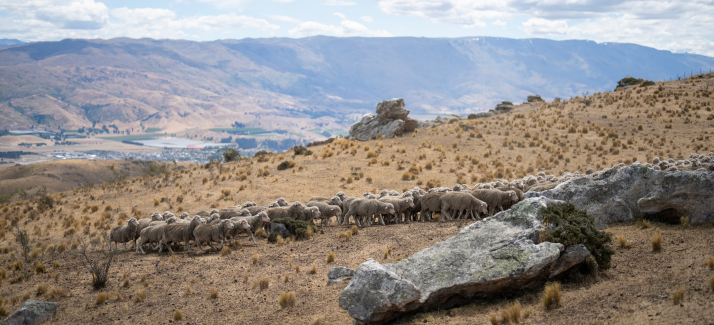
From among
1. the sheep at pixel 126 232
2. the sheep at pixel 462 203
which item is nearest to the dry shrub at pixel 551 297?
the sheep at pixel 462 203

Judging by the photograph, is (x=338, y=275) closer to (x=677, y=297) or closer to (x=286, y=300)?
(x=286, y=300)

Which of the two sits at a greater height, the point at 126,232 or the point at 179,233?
the point at 179,233

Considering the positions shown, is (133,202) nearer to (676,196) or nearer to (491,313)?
(491,313)

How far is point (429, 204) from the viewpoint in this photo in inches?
669

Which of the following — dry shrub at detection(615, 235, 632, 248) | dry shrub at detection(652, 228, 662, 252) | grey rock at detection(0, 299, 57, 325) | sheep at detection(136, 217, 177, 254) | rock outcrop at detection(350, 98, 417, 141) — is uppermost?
rock outcrop at detection(350, 98, 417, 141)

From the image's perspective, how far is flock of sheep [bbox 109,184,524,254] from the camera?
1486 centimetres

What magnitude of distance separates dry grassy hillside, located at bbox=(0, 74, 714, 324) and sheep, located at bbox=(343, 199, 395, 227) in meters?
0.77

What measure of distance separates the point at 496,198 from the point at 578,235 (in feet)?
27.7

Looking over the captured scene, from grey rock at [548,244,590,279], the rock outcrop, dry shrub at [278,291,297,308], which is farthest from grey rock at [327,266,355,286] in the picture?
the rock outcrop

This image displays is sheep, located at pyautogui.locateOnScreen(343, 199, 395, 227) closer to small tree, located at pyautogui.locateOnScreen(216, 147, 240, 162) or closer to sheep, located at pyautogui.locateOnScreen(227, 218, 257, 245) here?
sheep, located at pyautogui.locateOnScreen(227, 218, 257, 245)

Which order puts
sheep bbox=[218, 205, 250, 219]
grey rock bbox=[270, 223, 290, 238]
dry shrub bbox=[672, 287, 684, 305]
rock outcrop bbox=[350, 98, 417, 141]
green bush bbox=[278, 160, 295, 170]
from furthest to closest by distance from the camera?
rock outcrop bbox=[350, 98, 417, 141]
green bush bbox=[278, 160, 295, 170]
sheep bbox=[218, 205, 250, 219]
grey rock bbox=[270, 223, 290, 238]
dry shrub bbox=[672, 287, 684, 305]

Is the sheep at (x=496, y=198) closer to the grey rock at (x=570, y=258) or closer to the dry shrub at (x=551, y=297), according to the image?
the grey rock at (x=570, y=258)

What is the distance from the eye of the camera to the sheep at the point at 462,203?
16.0 metres

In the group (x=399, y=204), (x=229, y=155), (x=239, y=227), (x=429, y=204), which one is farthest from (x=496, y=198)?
(x=229, y=155)
